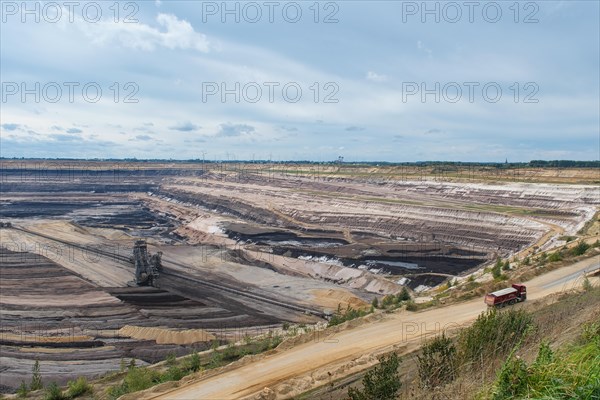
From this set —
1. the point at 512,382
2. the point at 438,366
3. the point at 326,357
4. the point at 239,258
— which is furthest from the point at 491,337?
the point at 239,258

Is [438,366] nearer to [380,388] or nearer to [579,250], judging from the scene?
[380,388]

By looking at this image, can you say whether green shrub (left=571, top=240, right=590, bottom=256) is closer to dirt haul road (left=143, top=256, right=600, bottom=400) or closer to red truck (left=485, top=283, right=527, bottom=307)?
dirt haul road (left=143, top=256, right=600, bottom=400)

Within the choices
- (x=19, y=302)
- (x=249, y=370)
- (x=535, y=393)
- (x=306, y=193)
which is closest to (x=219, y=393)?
(x=249, y=370)

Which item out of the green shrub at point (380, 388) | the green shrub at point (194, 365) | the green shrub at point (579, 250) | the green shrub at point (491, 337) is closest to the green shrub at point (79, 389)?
the green shrub at point (194, 365)

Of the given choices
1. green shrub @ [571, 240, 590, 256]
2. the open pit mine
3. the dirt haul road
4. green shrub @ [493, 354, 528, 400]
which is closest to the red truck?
the dirt haul road

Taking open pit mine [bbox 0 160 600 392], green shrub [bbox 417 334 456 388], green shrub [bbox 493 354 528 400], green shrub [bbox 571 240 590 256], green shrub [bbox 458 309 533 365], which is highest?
green shrub [bbox 493 354 528 400]

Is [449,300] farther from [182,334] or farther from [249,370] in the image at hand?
[182,334]
